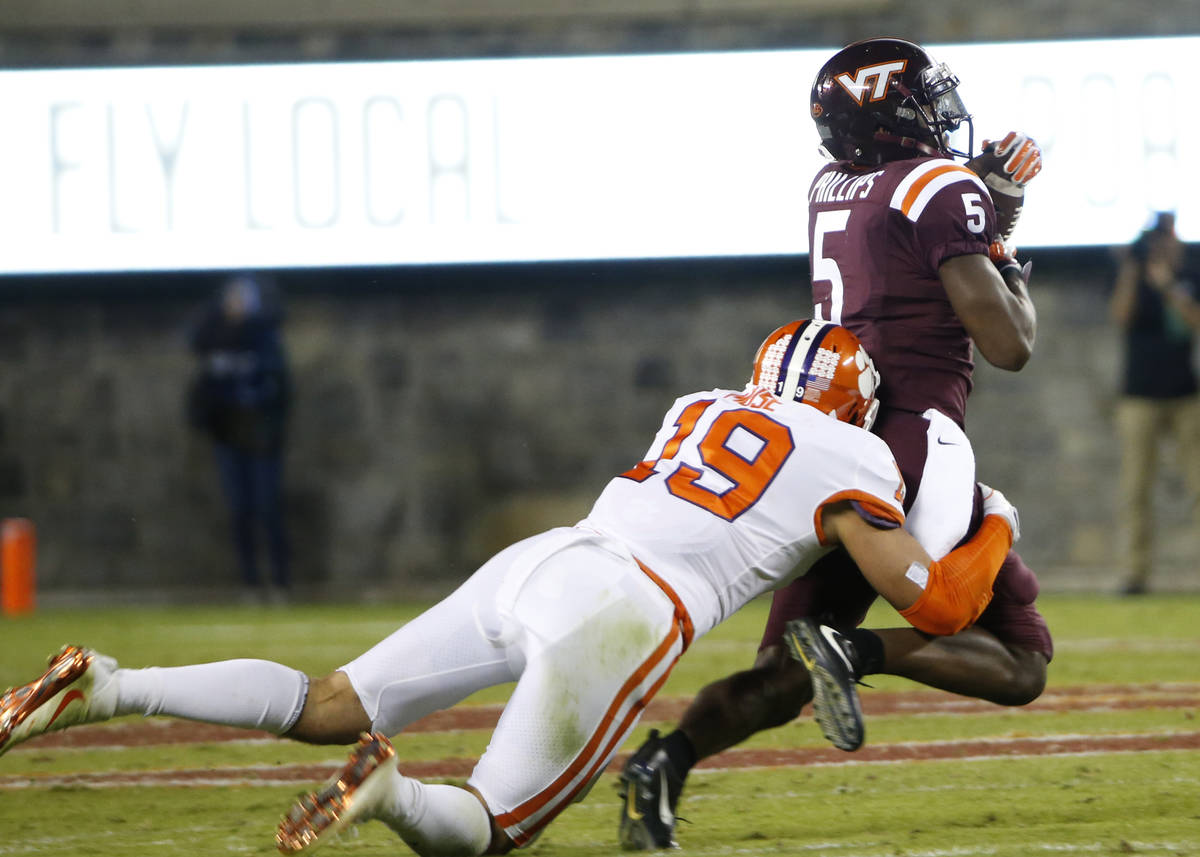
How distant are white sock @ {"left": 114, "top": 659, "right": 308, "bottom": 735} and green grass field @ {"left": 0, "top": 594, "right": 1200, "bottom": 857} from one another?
1.12ft

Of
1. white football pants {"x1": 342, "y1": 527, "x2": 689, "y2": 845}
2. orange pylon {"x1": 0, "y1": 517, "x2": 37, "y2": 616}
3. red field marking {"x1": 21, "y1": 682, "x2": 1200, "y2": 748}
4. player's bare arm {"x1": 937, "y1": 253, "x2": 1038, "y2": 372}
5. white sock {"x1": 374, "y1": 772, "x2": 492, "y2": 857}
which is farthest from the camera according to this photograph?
orange pylon {"x1": 0, "y1": 517, "x2": 37, "y2": 616}

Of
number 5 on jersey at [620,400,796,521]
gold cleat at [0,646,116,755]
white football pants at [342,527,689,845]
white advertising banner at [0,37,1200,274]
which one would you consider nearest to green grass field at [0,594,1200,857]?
white football pants at [342,527,689,845]

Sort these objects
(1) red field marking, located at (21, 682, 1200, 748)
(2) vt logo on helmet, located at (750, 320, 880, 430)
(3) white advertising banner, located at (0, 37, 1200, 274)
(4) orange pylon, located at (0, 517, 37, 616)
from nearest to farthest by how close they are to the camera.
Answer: (2) vt logo on helmet, located at (750, 320, 880, 430)
(1) red field marking, located at (21, 682, 1200, 748)
(4) orange pylon, located at (0, 517, 37, 616)
(3) white advertising banner, located at (0, 37, 1200, 274)

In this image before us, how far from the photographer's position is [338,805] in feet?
7.86

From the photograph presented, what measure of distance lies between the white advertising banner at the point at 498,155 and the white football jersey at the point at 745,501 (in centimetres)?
704

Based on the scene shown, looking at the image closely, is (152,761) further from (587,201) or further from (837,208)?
(587,201)

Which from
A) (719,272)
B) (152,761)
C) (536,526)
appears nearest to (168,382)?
(536,526)

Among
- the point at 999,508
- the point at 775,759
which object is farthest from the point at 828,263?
the point at 775,759

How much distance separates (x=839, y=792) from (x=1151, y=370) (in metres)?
5.65

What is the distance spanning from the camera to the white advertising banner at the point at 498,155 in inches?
386

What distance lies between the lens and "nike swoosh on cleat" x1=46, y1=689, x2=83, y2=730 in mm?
2672

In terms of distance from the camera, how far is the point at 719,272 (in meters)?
10.2

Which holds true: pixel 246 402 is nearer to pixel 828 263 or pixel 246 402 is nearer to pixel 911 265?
pixel 828 263

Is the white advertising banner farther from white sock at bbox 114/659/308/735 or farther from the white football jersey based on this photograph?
white sock at bbox 114/659/308/735
